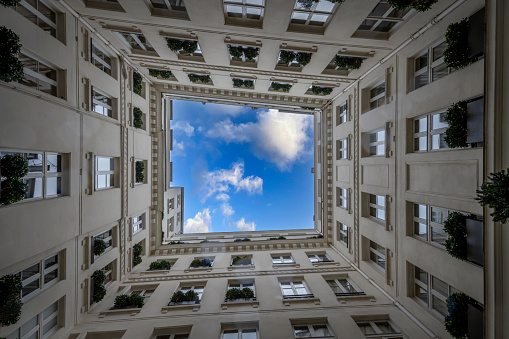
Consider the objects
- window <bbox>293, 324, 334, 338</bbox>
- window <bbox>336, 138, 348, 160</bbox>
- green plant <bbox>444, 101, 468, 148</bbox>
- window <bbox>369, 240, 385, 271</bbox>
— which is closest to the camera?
green plant <bbox>444, 101, 468, 148</bbox>

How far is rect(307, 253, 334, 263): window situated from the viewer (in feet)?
66.0

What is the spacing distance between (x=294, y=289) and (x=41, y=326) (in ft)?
42.5

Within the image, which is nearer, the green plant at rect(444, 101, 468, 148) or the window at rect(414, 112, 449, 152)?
the green plant at rect(444, 101, 468, 148)

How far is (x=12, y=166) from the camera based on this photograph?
8531 mm

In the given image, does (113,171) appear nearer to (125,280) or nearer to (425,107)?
(125,280)

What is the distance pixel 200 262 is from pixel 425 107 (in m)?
17.5

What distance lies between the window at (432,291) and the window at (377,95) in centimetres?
1047

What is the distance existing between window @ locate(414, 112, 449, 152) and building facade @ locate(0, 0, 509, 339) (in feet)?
0.25

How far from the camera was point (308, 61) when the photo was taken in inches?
623

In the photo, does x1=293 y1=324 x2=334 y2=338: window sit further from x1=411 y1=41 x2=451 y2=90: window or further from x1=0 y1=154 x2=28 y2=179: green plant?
x1=0 y1=154 x2=28 y2=179: green plant

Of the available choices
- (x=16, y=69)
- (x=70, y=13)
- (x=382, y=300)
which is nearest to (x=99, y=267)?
(x=16, y=69)

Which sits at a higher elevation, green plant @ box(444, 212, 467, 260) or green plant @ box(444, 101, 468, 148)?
green plant @ box(444, 101, 468, 148)

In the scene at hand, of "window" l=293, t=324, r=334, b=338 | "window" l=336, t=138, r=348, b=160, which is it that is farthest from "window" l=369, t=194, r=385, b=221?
"window" l=293, t=324, r=334, b=338

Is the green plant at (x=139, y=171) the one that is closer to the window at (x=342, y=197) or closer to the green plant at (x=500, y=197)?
the window at (x=342, y=197)
